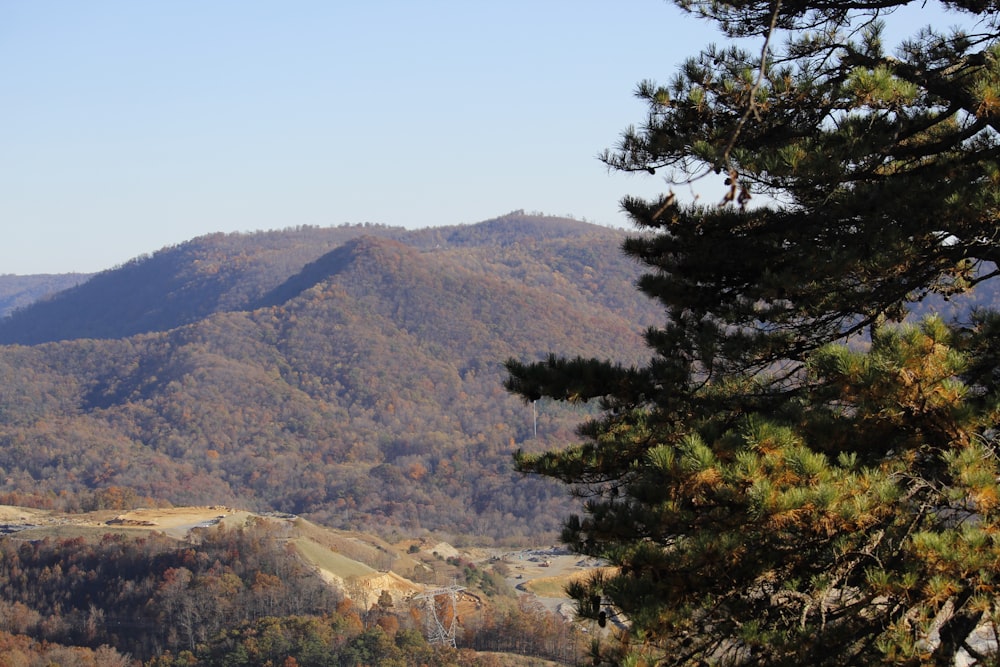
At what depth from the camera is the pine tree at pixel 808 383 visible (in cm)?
564

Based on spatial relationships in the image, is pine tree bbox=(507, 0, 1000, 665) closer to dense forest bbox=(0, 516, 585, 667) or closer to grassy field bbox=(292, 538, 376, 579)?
dense forest bbox=(0, 516, 585, 667)

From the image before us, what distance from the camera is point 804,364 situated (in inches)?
284

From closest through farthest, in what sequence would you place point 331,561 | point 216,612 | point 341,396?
1. point 216,612
2. point 331,561
3. point 341,396

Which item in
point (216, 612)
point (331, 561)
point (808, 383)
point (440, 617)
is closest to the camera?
point (808, 383)

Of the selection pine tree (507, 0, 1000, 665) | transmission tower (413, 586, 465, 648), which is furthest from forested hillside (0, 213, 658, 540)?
pine tree (507, 0, 1000, 665)

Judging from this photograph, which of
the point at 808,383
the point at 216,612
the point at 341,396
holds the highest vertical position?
the point at 808,383

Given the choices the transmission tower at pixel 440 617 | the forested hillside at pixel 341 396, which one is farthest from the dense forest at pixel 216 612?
the forested hillside at pixel 341 396

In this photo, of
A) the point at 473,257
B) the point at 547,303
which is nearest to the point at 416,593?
the point at 547,303

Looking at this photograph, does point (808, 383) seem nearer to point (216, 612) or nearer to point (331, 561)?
point (216, 612)

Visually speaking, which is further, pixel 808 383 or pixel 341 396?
pixel 341 396

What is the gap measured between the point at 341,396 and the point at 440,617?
7654 cm

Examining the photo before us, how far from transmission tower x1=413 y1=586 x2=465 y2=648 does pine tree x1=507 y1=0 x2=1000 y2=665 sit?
3895 cm

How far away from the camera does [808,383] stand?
23.6 ft

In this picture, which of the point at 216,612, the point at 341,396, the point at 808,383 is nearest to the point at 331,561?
the point at 216,612
